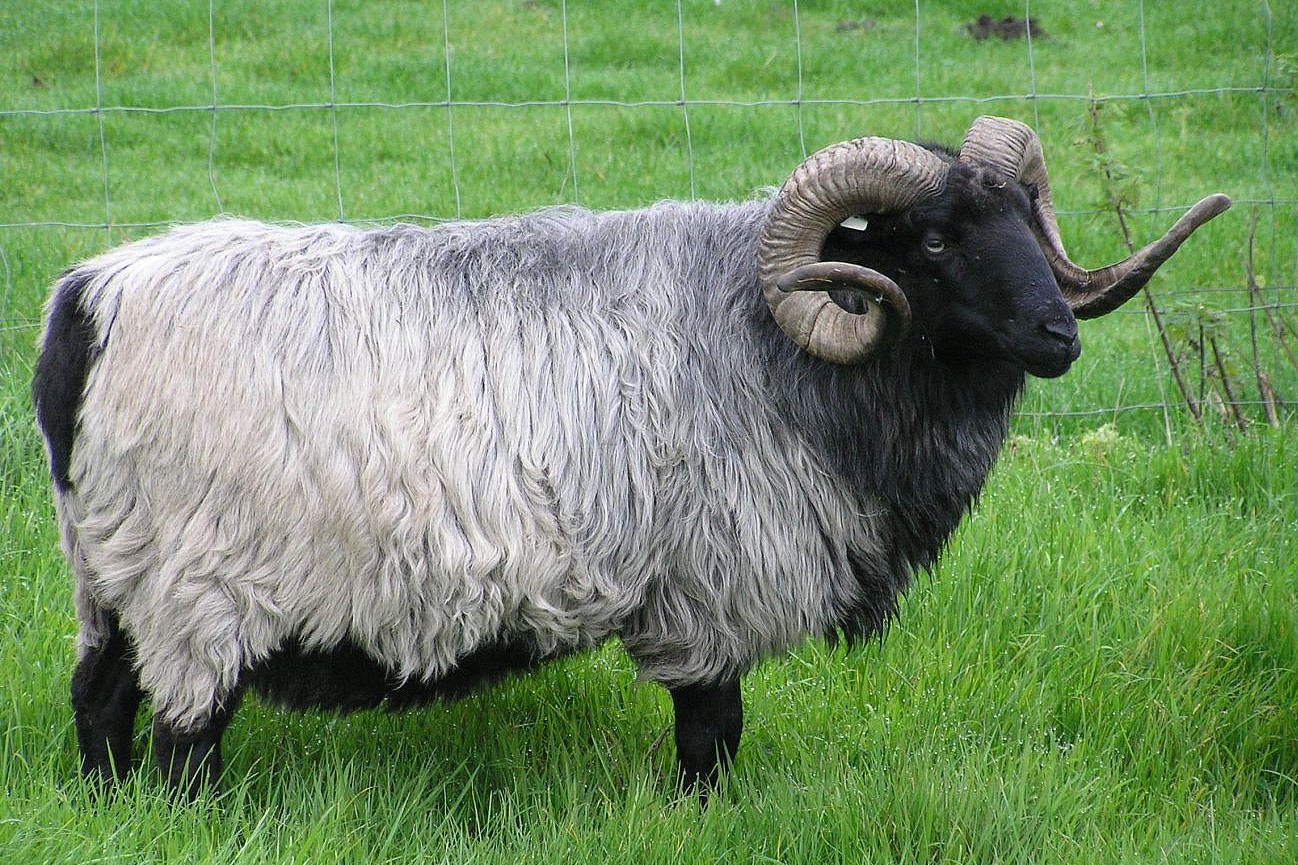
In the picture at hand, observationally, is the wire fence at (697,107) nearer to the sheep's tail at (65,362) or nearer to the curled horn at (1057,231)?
the curled horn at (1057,231)

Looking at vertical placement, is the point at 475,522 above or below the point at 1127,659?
above

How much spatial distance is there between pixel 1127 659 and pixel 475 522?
7.25 feet

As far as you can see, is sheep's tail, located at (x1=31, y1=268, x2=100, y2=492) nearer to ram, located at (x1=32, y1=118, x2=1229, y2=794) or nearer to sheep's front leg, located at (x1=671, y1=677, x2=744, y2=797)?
ram, located at (x1=32, y1=118, x2=1229, y2=794)

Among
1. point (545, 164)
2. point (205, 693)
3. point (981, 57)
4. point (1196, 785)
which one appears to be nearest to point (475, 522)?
point (205, 693)

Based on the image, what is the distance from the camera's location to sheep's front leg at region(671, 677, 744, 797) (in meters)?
3.61

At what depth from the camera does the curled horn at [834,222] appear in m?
3.25

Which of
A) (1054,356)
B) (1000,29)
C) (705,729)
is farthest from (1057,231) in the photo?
(1000,29)

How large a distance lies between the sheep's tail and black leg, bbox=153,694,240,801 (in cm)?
71

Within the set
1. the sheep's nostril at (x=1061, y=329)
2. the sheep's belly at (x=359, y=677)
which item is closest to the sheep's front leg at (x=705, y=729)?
the sheep's belly at (x=359, y=677)

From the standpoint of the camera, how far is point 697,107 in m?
8.62

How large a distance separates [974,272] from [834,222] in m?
0.38

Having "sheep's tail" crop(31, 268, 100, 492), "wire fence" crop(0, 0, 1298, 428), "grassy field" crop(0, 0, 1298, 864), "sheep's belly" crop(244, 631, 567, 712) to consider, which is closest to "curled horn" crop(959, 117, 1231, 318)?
"grassy field" crop(0, 0, 1298, 864)

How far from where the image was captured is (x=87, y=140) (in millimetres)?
8438

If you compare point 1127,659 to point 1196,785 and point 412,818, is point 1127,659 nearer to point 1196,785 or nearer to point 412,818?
point 1196,785
